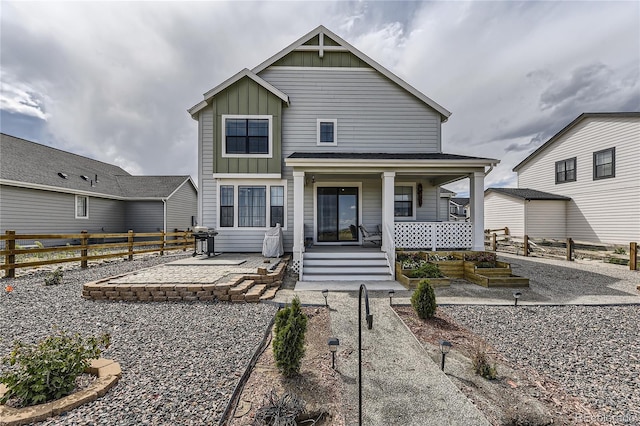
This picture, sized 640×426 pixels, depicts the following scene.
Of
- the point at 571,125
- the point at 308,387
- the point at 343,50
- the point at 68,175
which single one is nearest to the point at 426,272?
the point at 308,387

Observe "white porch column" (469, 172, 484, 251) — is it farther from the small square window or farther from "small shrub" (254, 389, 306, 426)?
"small shrub" (254, 389, 306, 426)

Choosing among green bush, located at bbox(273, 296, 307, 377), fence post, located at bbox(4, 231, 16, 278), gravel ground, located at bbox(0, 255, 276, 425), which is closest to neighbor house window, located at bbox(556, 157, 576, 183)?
gravel ground, located at bbox(0, 255, 276, 425)

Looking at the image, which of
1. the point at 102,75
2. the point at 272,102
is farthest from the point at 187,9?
the point at 102,75

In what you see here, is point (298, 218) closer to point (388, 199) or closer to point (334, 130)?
point (388, 199)

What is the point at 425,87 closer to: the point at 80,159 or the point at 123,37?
the point at 123,37

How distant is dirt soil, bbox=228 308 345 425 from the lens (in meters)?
2.36

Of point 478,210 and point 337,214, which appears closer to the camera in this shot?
point 478,210

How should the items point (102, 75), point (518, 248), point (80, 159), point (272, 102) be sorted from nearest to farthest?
point (272, 102), point (102, 75), point (518, 248), point (80, 159)

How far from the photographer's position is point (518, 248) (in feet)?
46.4

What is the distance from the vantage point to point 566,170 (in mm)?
16062

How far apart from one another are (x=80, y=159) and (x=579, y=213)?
105 ft

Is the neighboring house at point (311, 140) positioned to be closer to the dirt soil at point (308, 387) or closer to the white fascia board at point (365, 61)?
the white fascia board at point (365, 61)

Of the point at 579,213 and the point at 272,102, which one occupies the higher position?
the point at 272,102

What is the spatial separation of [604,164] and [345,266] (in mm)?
16179
